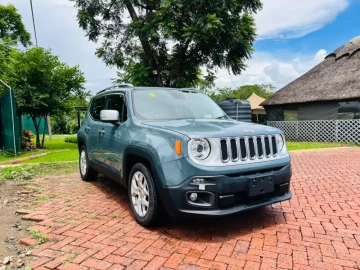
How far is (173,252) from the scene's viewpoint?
112 inches

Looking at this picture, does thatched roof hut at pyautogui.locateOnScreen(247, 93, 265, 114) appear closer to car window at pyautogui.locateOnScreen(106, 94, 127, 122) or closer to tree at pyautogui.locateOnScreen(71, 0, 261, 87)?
tree at pyautogui.locateOnScreen(71, 0, 261, 87)

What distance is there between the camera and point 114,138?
4.19 metres

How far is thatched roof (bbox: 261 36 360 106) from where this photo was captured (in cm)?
1603

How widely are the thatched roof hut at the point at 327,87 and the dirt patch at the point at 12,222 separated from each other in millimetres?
15870

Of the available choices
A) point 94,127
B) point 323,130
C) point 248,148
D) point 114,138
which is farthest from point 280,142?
point 323,130

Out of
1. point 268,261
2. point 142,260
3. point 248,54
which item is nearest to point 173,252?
point 142,260

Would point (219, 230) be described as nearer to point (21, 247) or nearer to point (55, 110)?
point (21, 247)

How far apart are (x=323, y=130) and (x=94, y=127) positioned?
1498 cm

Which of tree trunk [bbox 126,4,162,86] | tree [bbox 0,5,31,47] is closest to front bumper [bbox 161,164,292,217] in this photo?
tree trunk [bbox 126,4,162,86]

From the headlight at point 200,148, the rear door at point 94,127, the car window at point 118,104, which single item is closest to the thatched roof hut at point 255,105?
the rear door at point 94,127

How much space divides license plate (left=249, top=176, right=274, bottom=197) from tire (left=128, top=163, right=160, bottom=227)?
106 centimetres

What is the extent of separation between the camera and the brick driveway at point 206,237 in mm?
2654

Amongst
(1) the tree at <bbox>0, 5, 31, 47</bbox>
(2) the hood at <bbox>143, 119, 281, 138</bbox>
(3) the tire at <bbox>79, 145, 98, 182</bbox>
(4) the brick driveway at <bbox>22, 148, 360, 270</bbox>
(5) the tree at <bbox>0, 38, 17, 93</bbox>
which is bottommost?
(4) the brick driveway at <bbox>22, 148, 360, 270</bbox>

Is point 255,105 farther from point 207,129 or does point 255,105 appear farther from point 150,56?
point 207,129
